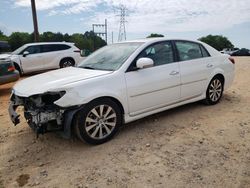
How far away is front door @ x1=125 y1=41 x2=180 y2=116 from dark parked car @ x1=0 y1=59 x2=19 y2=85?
16.6ft

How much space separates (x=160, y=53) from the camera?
498cm

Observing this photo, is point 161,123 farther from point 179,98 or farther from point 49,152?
point 49,152

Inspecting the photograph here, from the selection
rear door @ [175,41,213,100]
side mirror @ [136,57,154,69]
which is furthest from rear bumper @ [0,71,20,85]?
rear door @ [175,41,213,100]

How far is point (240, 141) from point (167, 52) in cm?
199

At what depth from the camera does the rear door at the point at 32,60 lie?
11672 millimetres

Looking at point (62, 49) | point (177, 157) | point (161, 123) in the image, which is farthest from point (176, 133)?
point (62, 49)

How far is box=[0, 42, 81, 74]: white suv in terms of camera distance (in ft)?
38.2

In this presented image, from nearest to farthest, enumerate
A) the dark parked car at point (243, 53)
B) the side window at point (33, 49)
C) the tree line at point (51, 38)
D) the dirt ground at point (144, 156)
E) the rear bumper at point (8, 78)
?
the dirt ground at point (144, 156) → the rear bumper at point (8, 78) → the side window at point (33, 49) → the dark parked car at point (243, 53) → the tree line at point (51, 38)

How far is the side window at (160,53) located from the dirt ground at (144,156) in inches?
42.4

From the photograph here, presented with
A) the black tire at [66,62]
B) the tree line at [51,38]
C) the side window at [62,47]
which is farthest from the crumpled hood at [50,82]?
the tree line at [51,38]

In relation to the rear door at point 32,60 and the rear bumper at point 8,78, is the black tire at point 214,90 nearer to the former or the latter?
the rear bumper at point 8,78

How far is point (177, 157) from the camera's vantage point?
12.1ft

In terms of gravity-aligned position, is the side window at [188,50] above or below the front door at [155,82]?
above

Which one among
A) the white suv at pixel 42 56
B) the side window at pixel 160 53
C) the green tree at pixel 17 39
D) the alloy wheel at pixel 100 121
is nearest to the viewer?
the alloy wheel at pixel 100 121
